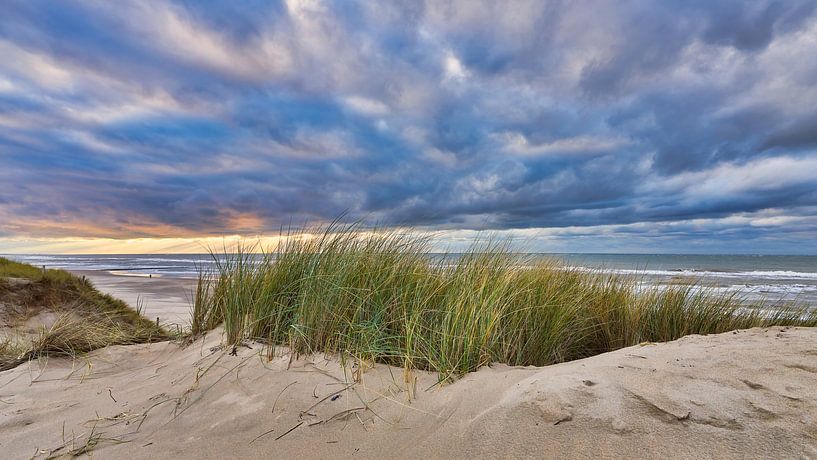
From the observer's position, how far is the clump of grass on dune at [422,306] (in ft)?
10.4

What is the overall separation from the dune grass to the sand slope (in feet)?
4.93

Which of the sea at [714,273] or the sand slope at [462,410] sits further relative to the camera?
the sea at [714,273]

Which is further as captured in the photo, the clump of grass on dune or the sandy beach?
the clump of grass on dune

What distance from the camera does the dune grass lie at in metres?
4.71

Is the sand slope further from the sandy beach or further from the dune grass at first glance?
the dune grass

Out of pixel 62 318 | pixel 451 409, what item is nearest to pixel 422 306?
pixel 451 409

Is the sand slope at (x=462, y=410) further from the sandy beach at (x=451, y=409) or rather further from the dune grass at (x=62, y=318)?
the dune grass at (x=62, y=318)

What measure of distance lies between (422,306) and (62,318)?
15.5 feet

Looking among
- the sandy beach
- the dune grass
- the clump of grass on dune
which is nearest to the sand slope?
the sandy beach

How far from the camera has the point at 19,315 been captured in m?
6.72

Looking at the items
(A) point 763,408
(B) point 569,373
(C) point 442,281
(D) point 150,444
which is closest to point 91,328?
(D) point 150,444

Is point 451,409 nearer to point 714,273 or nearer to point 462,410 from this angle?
point 462,410

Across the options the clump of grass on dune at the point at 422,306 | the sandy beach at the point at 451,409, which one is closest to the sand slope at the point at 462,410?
the sandy beach at the point at 451,409

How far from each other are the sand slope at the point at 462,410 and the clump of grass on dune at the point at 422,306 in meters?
0.28
